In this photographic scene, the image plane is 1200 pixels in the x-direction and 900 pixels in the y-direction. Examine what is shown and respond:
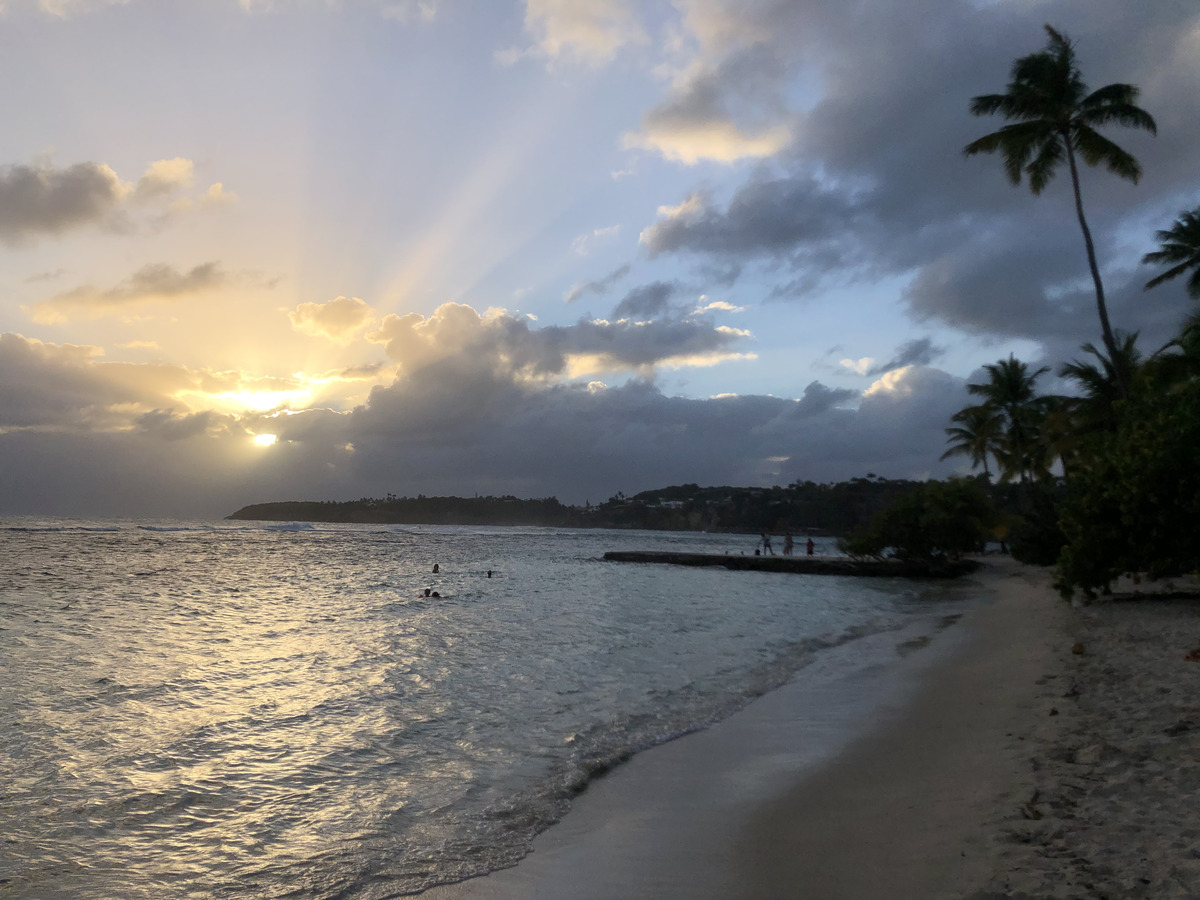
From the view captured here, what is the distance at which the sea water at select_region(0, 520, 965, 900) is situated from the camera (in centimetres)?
506

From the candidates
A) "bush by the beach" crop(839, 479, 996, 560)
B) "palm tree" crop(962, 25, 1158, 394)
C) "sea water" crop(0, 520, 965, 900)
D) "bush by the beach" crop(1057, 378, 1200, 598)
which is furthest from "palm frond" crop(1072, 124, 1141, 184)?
"bush by the beach" crop(839, 479, 996, 560)

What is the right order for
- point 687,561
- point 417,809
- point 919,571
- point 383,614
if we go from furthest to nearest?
point 687,561 < point 919,571 < point 383,614 < point 417,809

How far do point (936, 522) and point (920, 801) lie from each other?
117ft

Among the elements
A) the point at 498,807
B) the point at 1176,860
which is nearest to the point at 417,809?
the point at 498,807

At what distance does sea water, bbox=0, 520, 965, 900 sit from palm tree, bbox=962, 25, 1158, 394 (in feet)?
51.5

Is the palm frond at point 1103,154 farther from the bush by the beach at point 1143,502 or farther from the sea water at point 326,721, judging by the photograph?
the sea water at point 326,721

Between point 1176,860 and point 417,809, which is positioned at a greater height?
point 1176,860

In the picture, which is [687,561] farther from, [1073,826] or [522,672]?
[1073,826]

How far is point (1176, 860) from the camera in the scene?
3693mm

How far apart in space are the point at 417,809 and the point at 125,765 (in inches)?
128

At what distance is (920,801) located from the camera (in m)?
5.49

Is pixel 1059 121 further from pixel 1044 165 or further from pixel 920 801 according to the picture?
pixel 920 801

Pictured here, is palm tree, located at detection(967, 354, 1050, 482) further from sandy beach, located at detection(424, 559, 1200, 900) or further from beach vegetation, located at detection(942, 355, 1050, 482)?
sandy beach, located at detection(424, 559, 1200, 900)

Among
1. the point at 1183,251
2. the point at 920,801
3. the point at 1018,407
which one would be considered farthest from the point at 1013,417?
the point at 920,801
